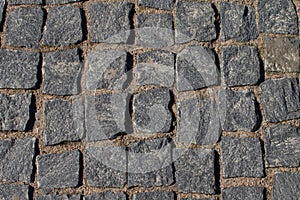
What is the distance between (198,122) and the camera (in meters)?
3.55

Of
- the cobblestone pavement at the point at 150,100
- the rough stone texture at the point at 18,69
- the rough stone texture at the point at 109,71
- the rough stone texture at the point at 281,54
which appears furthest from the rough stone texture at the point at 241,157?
the rough stone texture at the point at 18,69

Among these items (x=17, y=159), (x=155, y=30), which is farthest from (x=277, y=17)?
(x=17, y=159)

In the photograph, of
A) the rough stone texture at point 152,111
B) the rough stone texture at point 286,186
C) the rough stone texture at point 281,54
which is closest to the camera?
the rough stone texture at point 286,186

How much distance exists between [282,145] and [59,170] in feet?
4.60

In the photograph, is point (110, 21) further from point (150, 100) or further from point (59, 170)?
point (59, 170)

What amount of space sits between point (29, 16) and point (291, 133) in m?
1.89

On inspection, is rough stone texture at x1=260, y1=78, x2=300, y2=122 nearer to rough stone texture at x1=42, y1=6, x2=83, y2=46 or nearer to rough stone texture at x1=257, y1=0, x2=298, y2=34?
rough stone texture at x1=257, y1=0, x2=298, y2=34

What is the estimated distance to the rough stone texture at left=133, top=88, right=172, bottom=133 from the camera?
11.7ft

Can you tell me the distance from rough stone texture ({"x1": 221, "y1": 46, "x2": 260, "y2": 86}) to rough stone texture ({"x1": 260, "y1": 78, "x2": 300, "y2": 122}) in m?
0.10

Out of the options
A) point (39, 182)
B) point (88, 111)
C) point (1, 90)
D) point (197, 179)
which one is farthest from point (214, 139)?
point (1, 90)

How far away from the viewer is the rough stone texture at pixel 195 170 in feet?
11.4

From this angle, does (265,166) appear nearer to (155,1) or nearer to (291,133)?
(291,133)

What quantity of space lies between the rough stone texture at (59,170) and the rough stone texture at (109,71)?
47cm

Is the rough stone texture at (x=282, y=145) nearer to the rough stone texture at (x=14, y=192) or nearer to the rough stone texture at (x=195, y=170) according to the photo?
the rough stone texture at (x=195, y=170)
